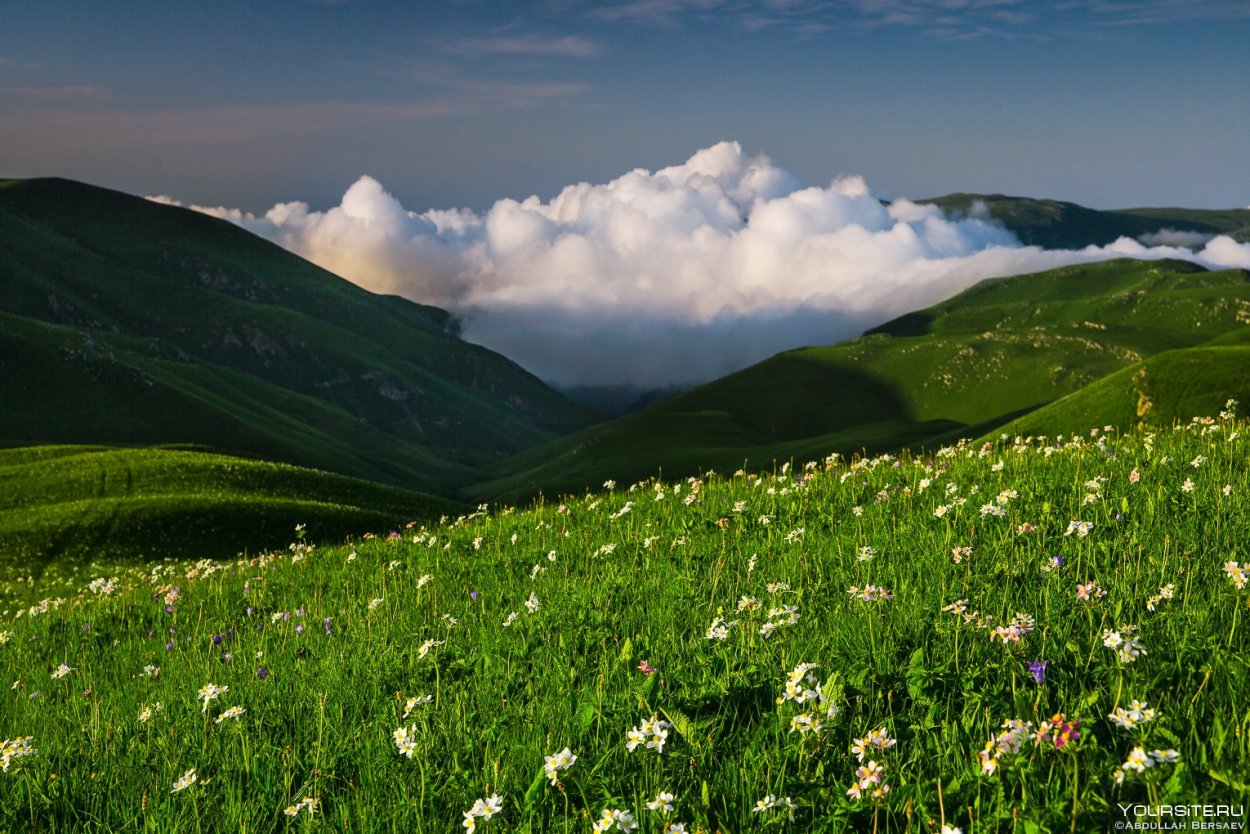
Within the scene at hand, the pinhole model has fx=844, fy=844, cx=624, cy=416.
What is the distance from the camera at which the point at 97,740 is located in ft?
21.4

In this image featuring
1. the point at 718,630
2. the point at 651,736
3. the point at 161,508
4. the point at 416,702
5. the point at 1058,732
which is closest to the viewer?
the point at 1058,732

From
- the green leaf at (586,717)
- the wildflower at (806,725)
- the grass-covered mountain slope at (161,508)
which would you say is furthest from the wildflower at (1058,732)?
the grass-covered mountain slope at (161,508)

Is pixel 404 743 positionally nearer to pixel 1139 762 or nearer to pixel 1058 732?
pixel 1058 732

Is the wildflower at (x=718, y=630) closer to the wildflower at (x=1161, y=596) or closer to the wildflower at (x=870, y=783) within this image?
the wildflower at (x=870, y=783)

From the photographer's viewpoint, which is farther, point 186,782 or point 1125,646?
point 186,782

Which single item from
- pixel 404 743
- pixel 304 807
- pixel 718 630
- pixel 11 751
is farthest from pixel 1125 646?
pixel 11 751

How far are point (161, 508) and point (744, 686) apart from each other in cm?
5789

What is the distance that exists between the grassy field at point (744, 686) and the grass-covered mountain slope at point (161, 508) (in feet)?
106

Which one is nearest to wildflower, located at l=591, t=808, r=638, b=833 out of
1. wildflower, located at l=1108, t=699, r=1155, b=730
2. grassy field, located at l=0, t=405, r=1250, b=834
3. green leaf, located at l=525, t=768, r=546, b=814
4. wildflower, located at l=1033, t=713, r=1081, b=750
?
grassy field, located at l=0, t=405, r=1250, b=834

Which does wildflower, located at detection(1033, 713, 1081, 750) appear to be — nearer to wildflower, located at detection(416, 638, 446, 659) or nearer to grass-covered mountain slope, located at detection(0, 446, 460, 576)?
wildflower, located at detection(416, 638, 446, 659)

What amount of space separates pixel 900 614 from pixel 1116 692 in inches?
66.0

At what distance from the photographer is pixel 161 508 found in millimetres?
54188

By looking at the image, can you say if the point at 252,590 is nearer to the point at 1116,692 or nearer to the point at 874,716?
the point at 874,716

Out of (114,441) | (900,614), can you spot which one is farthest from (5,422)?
(900,614)
